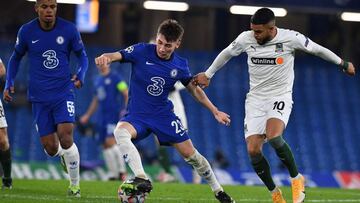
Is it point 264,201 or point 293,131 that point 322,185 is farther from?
point 264,201

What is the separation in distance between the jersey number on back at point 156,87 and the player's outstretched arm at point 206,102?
1.21 ft

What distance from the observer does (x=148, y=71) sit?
10117mm

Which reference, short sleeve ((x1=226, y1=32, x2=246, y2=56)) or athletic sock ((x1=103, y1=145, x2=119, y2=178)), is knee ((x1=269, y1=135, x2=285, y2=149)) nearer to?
short sleeve ((x1=226, y1=32, x2=246, y2=56))

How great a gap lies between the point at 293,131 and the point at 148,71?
17750mm

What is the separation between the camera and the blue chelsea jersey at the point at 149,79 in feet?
33.1

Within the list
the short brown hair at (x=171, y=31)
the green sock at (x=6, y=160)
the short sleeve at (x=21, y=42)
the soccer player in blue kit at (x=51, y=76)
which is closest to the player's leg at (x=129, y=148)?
the short brown hair at (x=171, y=31)

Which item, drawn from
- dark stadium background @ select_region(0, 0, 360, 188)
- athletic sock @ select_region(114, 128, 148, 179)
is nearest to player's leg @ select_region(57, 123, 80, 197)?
athletic sock @ select_region(114, 128, 148, 179)

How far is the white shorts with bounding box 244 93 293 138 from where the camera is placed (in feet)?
34.0

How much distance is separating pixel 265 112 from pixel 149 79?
1.43 meters

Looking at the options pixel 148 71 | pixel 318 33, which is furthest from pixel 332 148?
pixel 148 71

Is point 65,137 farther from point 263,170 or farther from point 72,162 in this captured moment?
point 263,170

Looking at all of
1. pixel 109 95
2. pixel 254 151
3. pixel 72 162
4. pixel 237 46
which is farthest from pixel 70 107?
pixel 109 95

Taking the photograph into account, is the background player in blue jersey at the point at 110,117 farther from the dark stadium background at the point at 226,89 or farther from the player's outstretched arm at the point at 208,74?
the player's outstretched arm at the point at 208,74

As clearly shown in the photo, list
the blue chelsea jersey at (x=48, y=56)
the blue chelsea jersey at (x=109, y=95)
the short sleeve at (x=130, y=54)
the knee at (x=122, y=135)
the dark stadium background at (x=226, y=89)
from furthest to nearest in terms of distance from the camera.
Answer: the dark stadium background at (x=226, y=89) → the blue chelsea jersey at (x=109, y=95) → the blue chelsea jersey at (x=48, y=56) → the short sleeve at (x=130, y=54) → the knee at (x=122, y=135)
